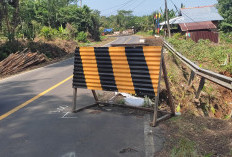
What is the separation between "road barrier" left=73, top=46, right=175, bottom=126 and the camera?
458 cm

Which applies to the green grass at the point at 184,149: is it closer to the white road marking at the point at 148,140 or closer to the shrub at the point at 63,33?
the white road marking at the point at 148,140

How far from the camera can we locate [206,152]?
3488 millimetres

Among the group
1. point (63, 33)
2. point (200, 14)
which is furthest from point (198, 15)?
point (63, 33)

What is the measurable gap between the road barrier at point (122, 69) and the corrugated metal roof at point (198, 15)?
109 ft

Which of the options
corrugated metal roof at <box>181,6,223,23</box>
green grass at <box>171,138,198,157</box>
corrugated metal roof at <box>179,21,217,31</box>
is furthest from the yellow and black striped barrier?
corrugated metal roof at <box>181,6,223,23</box>

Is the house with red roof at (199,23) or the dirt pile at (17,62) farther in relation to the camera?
the house with red roof at (199,23)

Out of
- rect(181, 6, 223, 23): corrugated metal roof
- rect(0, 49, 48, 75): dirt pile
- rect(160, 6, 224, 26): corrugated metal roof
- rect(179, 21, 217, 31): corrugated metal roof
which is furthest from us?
rect(181, 6, 223, 23): corrugated metal roof

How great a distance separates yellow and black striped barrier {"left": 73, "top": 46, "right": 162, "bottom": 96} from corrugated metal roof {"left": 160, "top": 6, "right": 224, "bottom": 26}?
33170mm

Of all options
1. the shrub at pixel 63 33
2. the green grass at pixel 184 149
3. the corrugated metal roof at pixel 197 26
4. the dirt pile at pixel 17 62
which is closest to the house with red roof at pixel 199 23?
the corrugated metal roof at pixel 197 26

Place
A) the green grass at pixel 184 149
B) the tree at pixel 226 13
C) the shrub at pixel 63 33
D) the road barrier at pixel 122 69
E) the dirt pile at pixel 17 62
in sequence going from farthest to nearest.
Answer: the tree at pixel 226 13
the shrub at pixel 63 33
the dirt pile at pixel 17 62
the road barrier at pixel 122 69
the green grass at pixel 184 149

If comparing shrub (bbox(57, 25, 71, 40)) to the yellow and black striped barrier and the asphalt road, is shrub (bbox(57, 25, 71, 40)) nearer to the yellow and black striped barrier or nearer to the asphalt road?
the asphalt road

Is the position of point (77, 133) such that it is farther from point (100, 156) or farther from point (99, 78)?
point (99, 78)

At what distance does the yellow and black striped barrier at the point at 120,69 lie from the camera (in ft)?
15.1


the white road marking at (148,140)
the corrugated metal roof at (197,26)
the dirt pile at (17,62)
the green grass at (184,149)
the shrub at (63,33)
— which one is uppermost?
the shrub at (63,33)
